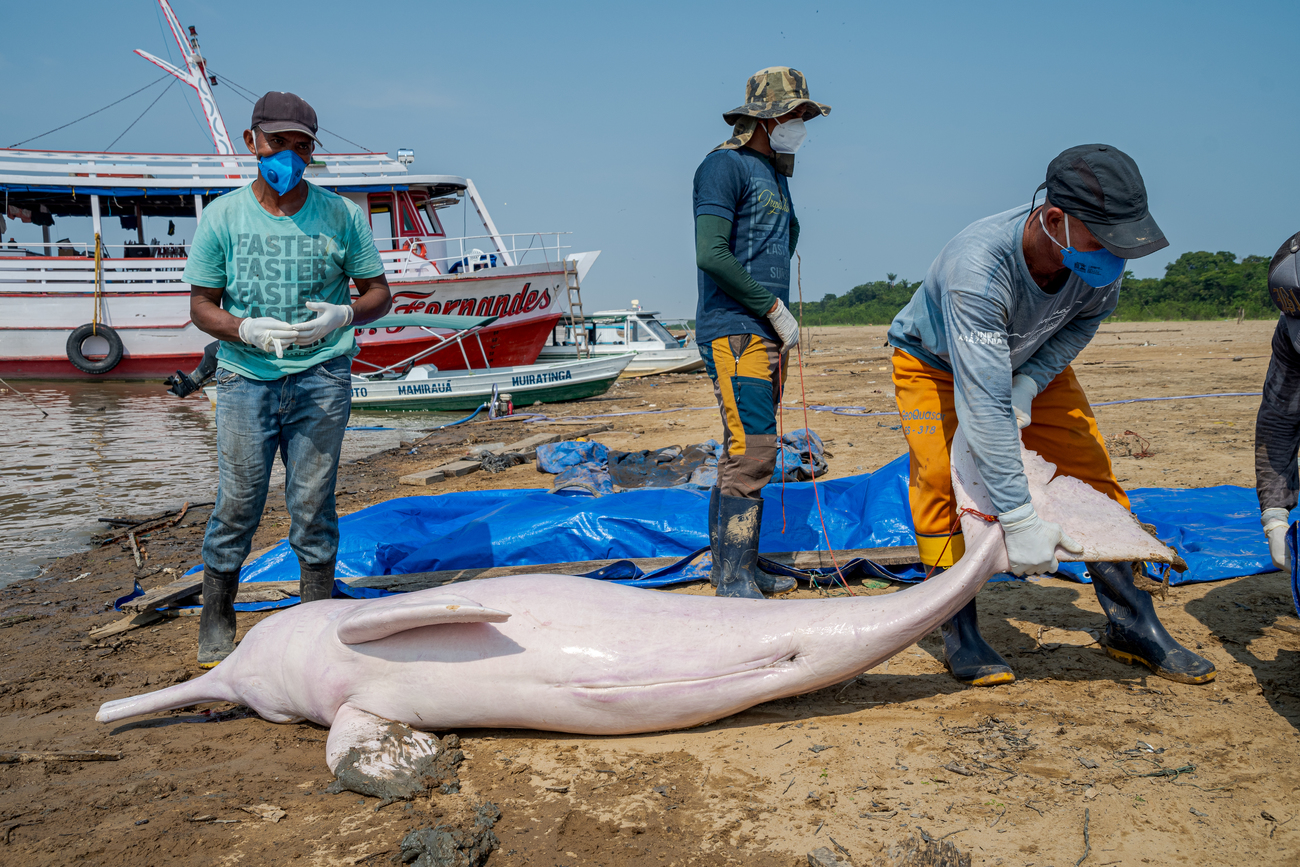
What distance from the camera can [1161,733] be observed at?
2713 millimetres

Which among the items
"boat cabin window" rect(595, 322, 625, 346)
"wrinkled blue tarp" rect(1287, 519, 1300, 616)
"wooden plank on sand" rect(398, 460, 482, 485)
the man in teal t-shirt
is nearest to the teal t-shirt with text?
the man in teal t-shirt

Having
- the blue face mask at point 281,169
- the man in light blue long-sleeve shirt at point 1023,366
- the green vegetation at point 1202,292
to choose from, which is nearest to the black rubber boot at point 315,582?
the blue face mask at point 281,169

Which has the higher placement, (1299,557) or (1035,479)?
(1035,479)

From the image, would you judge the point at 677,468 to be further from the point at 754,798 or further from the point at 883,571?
the point at 754,798

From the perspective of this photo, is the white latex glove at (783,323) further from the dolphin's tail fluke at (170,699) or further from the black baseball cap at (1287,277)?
the dolphin's tail fluke at (170,699)

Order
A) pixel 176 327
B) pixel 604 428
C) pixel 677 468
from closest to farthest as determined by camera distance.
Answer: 1. pixel 677 468
2. pixel 604 428
3. pixel 176 327

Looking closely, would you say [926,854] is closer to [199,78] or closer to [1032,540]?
[1032,540]

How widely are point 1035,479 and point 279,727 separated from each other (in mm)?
3093

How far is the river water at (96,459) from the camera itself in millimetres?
6867

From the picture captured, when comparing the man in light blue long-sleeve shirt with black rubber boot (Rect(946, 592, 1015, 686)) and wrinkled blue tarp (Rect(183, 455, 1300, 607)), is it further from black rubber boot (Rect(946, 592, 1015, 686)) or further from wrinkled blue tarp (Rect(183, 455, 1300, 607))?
wrinkled blue tarp (Rect(183, 455, 1300, 607))

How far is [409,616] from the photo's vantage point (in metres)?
2.74

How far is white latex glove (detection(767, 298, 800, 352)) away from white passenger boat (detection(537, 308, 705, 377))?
16822mm

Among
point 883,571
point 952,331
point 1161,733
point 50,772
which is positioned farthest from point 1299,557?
point 50,772

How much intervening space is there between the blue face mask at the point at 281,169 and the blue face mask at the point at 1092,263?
10.2 feet
